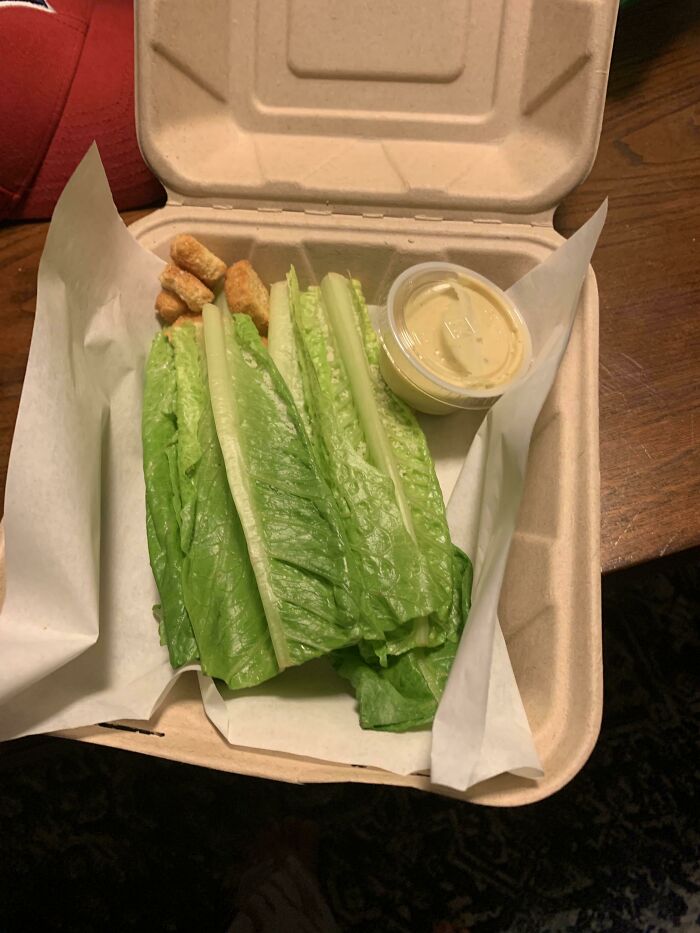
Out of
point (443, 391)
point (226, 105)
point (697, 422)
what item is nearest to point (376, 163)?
point (226, 105)

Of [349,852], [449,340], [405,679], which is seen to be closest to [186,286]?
[449,340]

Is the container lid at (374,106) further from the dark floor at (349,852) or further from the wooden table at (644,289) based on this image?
the dark floor at (349,852)

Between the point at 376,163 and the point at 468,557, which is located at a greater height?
the point at 376,163

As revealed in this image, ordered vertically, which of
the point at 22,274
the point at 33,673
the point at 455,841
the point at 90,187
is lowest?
the point at 455,841

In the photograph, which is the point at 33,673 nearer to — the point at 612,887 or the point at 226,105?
the point at 226,105

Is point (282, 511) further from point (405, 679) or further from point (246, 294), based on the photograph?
point (246, 294)
